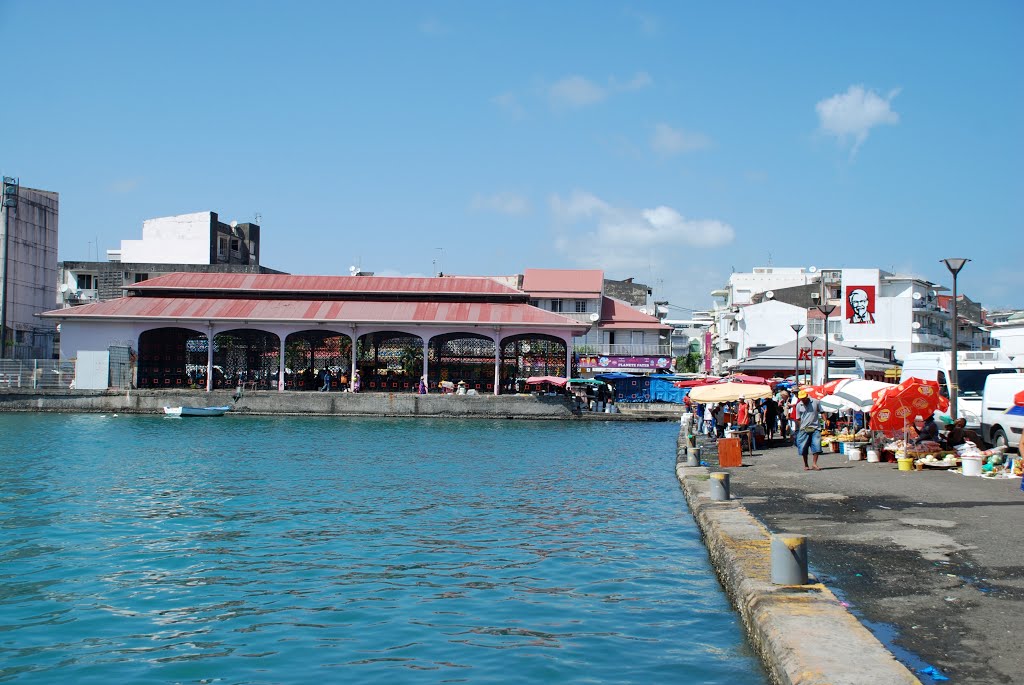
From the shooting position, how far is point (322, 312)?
2031 inches

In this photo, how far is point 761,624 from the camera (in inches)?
288

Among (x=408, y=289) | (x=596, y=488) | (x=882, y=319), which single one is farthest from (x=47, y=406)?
(x=882, y=319)

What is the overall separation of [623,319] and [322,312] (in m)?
22.6

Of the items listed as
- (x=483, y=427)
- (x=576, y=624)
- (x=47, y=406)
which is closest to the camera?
(x=576, y=624)

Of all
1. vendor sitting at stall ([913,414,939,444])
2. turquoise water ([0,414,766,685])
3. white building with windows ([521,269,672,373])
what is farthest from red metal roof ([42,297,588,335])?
vendor sitting at stall ([913,414,939,444])

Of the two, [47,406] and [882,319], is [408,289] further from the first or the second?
[882,319]

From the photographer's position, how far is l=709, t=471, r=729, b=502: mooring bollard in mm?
14195

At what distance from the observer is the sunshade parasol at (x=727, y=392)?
80.4 feet

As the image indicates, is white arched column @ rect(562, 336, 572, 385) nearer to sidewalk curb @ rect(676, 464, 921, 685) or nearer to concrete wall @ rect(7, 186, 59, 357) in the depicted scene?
concrete wall @ rect(7, 186, 59, 357)

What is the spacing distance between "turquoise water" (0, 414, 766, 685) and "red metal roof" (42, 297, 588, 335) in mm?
27385

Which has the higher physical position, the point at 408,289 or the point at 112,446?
the point at 408,289

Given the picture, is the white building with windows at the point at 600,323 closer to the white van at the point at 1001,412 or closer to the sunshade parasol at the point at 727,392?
the sunshade parasol at the point at 727,392

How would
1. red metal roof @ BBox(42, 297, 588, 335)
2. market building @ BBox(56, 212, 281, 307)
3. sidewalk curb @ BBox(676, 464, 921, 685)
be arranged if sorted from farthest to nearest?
market building @ BBox(56, 212, 281, 307)
red metal roof @ BBox(42, 297, 588, 335)
sidewalk curb @ BBox(676, 464, 921, 685)

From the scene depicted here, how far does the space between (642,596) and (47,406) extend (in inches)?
1815
